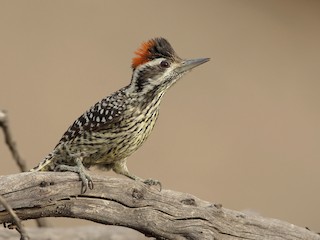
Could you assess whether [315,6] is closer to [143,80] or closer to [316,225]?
[316,225]

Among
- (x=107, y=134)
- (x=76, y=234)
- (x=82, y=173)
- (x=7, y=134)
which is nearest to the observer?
(x=7, y=134)

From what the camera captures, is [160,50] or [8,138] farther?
[160,50]

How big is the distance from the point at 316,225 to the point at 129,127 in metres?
2.94

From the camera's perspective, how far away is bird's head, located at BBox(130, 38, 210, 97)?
3189 mm

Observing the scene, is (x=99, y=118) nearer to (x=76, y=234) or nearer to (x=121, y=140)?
(x=121, y=140)

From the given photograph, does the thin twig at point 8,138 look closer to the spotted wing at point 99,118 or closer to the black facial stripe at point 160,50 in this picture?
the spotted wing at point 99,118

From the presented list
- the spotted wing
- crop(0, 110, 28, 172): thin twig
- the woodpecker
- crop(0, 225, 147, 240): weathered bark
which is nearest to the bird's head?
the woodpecker

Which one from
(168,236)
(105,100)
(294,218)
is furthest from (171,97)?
(168,236)

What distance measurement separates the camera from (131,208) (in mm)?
2879

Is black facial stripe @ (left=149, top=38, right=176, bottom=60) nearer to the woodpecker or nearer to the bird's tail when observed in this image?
the woodpecker

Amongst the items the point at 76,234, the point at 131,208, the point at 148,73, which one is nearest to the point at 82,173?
the point at 131,208

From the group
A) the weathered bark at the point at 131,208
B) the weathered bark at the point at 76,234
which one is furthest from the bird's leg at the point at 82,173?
the weathered bark at the point at 76,234

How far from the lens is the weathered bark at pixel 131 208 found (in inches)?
105

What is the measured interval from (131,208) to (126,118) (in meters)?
0.44
